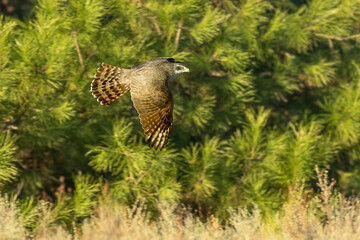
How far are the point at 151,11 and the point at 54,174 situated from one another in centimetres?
188

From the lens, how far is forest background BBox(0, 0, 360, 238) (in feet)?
16.6

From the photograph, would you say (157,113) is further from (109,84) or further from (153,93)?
(109,84)

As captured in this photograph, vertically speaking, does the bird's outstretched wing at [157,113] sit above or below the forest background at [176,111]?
above

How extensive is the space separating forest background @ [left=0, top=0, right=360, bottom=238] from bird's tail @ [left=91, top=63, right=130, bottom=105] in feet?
0.96

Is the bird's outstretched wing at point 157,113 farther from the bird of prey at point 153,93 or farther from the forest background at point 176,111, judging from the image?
the forest background at point 176,111

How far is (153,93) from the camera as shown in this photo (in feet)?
14.4

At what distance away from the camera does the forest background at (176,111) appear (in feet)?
16.6

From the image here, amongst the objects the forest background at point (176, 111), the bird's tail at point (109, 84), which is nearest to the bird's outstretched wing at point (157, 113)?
the bird's tail at point (109, 84)

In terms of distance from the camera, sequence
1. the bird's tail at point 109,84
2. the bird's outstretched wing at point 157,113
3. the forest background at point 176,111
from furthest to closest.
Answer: the forest background at point 176,111, the bird's tail at point 109,84, the bird's outstretched wing at point 157,113

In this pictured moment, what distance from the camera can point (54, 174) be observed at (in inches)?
244

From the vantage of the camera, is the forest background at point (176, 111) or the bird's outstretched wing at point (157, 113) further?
the forest background at point (176, 111)

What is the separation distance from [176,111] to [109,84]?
115 centimetres

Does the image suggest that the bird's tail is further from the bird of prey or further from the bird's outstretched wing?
the bird's outstretched wing

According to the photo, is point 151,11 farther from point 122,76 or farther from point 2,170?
point 2,170
